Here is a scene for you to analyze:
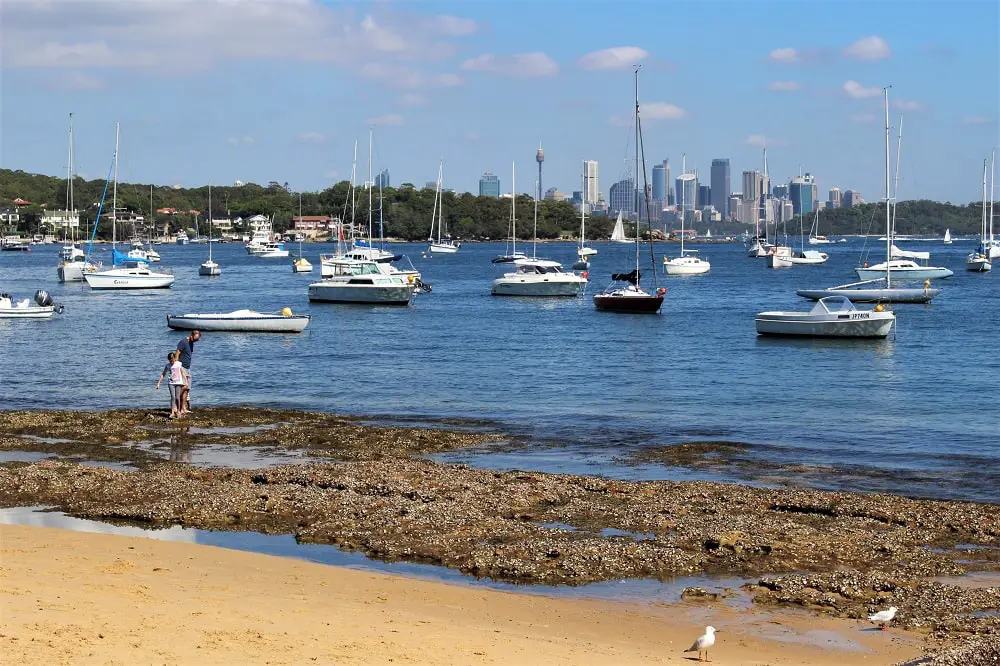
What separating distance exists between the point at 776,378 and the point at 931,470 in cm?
1587

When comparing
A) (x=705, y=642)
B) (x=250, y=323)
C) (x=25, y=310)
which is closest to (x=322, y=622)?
(x=705, y=642)

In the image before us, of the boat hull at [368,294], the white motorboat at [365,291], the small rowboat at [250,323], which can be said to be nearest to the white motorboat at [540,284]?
the white motorboat at [365,291]

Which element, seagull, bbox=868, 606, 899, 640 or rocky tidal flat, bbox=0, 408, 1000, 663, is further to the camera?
rocky tidal flat, bbox=0, 408, 1000, 663

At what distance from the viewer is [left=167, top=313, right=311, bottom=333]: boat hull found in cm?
5162

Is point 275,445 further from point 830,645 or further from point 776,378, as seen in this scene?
point 776,378

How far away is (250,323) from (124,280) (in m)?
38.3

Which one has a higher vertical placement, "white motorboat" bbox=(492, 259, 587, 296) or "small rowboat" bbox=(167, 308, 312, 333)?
"white motorboat" bbox=(492, 259, 587, 296)

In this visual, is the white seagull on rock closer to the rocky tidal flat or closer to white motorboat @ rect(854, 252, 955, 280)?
the rocky tidal flat

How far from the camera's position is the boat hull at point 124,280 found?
85.1 meters

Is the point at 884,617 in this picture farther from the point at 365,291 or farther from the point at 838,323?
the point at 365,291

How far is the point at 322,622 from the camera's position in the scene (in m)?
12.5

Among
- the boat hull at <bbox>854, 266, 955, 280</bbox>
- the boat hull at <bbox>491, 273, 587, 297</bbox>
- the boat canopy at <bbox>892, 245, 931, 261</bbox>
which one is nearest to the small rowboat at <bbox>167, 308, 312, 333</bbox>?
the boat hull at <bbox>491, 273, 587, 297</bbox>

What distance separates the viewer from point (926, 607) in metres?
13.6

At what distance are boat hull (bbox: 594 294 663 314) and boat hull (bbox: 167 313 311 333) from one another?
1953 cm
